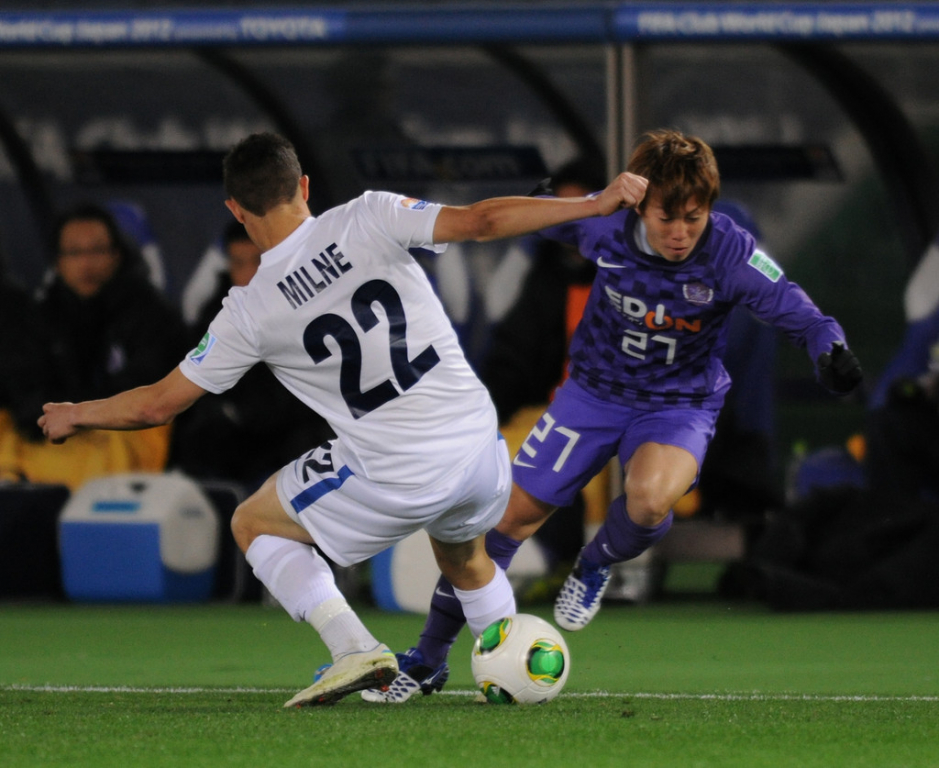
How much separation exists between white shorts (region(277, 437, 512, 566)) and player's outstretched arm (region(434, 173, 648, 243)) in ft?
1.95

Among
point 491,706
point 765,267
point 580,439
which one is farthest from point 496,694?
point 765,267

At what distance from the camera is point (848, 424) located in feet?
32.8

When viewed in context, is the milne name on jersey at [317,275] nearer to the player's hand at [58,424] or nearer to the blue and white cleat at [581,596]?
the player's hand at [58,424]

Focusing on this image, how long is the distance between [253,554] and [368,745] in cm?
80

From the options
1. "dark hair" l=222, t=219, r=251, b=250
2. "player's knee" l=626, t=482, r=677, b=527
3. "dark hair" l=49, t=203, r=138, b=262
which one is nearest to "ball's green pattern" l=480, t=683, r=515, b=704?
"player's knee" l=626, t=482, r=677, b=527

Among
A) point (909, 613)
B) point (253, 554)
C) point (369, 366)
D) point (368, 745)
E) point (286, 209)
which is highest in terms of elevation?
point (286, 209)

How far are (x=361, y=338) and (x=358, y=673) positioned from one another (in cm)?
82

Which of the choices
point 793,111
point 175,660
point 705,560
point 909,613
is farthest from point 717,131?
point 175,660

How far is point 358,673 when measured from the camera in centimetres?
420

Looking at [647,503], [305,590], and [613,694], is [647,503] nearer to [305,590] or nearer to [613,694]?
[613,694]

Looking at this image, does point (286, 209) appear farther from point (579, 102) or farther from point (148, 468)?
point (579, 102)

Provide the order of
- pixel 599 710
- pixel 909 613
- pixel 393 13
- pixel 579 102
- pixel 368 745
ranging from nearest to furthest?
pixel 368 745
pixel 599 710
pixel 909 613
pixel 393 13
pixel 579 102

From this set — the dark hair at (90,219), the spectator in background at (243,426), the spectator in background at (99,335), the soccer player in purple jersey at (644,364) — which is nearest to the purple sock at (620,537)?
the soccer player in purple jersey at (644,364)

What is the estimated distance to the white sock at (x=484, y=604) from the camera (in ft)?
15.3
